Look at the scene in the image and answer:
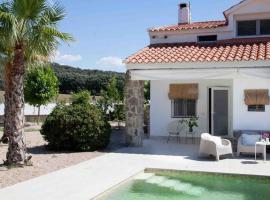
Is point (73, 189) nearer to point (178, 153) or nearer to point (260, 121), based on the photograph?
point (178, 153)

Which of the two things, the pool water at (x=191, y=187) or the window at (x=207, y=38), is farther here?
the window at (x=207, y=38)

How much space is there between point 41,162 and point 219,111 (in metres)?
11.6

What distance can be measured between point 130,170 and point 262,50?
10.1 metres

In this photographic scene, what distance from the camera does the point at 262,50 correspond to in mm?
20875

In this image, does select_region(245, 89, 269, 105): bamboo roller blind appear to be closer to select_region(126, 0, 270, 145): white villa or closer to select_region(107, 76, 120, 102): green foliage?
select_region(126, 0, 270, 145): white villa

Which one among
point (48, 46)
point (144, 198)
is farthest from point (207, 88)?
point (144, 198)

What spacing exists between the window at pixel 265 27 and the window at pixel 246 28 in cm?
36

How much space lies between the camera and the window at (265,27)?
24188 millimetres

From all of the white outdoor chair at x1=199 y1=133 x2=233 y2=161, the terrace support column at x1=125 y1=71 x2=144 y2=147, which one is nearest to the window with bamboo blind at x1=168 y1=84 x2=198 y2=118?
the terrace support column at x1=125 y1=71 x2=144 y2=147

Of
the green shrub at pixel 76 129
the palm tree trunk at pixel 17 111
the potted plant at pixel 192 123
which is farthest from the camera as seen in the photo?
the potted plant at pixel 192 123

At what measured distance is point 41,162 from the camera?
16203 millimetres

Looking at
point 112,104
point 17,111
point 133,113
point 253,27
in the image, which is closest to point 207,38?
point 253,27

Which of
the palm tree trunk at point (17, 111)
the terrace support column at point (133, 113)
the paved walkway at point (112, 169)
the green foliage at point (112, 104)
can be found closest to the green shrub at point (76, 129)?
the paved walkway at point (112, 169)

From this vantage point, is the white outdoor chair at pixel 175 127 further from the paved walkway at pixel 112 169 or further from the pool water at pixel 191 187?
the pool water at pixel 191 187
